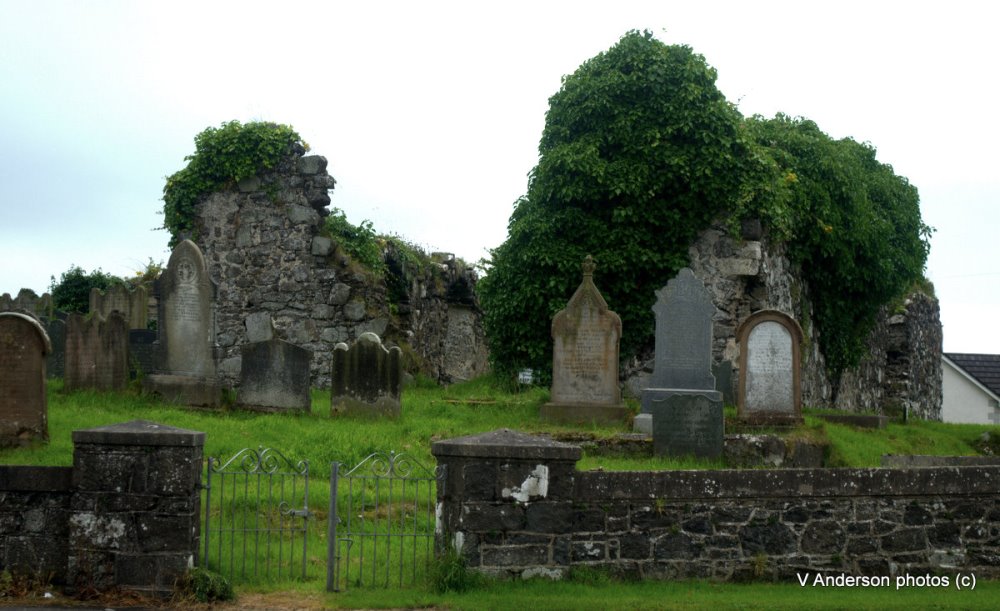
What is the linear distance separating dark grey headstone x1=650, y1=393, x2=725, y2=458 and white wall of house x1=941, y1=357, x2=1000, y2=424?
109ft

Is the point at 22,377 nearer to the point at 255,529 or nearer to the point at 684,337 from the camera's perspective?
the point at 255,529

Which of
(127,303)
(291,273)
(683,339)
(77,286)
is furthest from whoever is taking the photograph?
(77,286)

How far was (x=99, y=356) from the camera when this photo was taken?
52.8 ft

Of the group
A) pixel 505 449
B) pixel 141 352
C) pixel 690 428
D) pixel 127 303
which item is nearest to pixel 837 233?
pixel 690 428

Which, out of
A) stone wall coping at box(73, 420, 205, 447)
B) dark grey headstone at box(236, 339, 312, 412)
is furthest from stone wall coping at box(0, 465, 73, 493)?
dark grey headstone at box(236, 339, 312, 412)

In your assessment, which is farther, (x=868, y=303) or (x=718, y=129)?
(x=868, y=303)

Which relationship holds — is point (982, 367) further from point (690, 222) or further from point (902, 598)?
point (902, 598)

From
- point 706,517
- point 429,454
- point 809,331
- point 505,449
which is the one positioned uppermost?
point 809,331

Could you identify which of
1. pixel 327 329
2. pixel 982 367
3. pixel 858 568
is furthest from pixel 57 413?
pixel 982 367

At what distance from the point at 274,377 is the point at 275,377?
1cm

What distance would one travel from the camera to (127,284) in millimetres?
24844

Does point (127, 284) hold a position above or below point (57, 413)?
above

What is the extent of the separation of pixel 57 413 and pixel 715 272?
37.0 ft

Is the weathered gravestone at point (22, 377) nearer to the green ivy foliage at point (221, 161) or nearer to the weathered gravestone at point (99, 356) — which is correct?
the weathered gravestone at point (99, 356)
